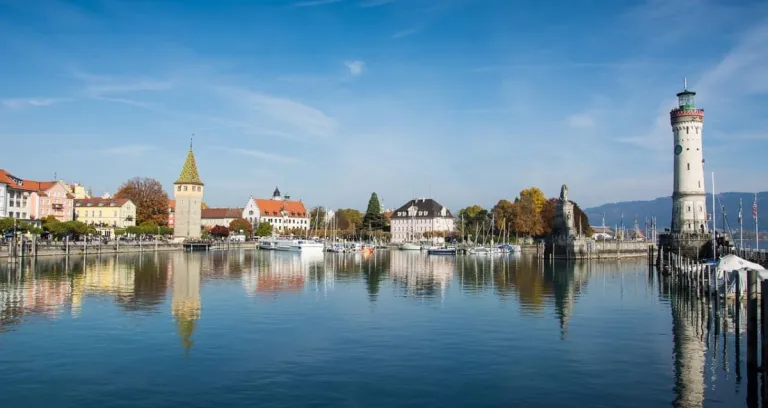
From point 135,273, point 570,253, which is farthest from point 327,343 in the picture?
point 570,253

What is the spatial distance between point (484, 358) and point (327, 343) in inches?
224

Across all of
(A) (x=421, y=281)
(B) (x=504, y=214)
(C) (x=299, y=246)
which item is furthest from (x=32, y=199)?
(B) (x=504, y=214)

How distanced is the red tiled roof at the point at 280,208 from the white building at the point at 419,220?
2918cm

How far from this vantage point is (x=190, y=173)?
371 feet

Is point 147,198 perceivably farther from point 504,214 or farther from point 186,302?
point 186,302

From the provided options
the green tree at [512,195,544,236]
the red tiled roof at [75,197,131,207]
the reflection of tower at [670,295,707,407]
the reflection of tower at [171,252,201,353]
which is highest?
the red tiled roof at [75,197,131,207]

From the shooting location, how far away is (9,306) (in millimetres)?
30188

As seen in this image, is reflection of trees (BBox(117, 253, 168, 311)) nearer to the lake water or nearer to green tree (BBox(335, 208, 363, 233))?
the lake water

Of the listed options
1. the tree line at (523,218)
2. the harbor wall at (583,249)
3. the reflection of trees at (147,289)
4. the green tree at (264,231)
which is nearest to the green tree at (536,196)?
the tree line at (523,218)

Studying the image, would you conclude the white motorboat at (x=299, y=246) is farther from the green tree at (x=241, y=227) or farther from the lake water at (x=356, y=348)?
the lake water at (x=356, y=348)

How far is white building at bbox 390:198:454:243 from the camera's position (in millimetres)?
152000

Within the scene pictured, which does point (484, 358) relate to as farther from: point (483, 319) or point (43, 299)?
point (43, 299)

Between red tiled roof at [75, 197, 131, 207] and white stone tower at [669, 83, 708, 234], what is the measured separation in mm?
91539

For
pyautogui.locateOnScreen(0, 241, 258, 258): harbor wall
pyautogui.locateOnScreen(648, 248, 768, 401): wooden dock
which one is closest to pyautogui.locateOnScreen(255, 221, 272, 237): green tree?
pyautogui.locateOnScreen(0, 241, 258, 258): harbor wall
